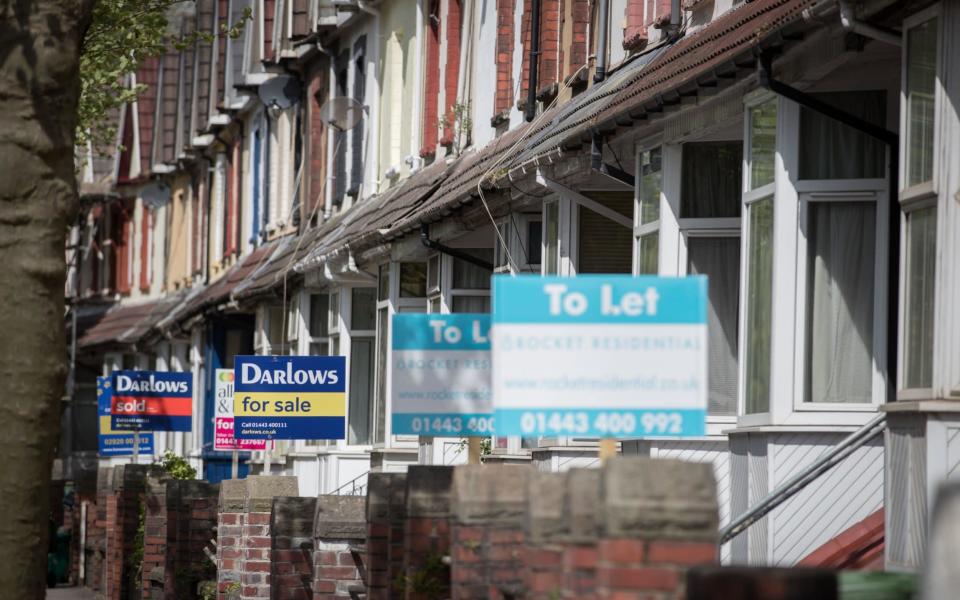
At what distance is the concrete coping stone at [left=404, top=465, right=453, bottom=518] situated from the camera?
11.8m

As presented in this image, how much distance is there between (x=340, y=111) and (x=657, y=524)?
21.8 meters

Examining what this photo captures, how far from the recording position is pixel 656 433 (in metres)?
8.19

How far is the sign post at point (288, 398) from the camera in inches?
805

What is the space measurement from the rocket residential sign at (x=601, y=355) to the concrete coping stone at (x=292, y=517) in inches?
311

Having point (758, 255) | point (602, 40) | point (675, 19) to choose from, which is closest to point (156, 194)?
point (602, 40)

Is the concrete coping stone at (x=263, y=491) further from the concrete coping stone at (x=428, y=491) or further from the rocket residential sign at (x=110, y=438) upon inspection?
the rocket residential sign at (x=110, y=438)

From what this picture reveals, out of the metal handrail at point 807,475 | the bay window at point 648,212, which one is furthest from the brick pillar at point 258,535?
the metal handrail at point 807,475

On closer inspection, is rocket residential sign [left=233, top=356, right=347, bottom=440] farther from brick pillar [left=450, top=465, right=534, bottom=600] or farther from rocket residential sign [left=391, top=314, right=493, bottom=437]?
brick pillar [left=450, top=465, right=534, bottom=600]

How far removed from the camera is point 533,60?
2048 cm

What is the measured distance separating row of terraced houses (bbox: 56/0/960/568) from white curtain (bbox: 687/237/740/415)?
0.02m

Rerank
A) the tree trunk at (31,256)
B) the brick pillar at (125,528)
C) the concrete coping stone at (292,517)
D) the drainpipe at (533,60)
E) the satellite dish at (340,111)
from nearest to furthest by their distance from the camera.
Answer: the tree trunk at (31,256) < the concrete coping stone at (292,517) < the drainpipe at (533,60) < the brick pillar at (125,528) < the satellite dish at (340,111)

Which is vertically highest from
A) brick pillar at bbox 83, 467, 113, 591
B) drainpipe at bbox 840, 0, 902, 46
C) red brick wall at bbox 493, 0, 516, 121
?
red brick wall at bbox 493, 0, 516, 121

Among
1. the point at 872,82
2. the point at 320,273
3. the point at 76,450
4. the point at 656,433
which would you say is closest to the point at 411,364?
the point at 872,82

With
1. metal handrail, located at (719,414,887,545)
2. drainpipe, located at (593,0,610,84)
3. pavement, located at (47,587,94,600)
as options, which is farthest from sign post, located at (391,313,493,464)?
pavement, located at (47,587,94,600)
